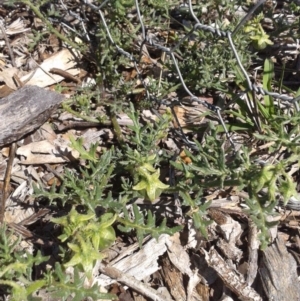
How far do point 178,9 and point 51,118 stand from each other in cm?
98

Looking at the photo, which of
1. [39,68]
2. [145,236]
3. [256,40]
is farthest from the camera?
[39,68]

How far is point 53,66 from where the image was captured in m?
3.24

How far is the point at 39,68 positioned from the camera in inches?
127

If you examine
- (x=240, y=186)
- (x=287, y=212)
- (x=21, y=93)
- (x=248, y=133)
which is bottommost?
(x=287, y=212)

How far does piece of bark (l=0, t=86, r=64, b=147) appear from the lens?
8.81 ft

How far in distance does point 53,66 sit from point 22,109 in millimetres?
619

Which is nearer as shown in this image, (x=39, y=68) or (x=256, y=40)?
(x=256, y=40)

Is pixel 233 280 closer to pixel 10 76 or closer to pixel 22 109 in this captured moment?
pixel 22 109

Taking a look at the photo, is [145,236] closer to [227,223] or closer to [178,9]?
[227,223]

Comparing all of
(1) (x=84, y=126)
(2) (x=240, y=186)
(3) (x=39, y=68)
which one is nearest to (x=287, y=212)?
(2) (x=240, y=186)

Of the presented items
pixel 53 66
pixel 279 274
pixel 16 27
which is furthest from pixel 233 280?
pixel 16 27

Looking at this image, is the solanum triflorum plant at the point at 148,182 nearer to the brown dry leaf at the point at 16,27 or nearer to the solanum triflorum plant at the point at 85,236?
the solanum triflorum plant at the point at 85,236

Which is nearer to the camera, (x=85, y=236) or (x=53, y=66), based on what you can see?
(x=85, y=236)

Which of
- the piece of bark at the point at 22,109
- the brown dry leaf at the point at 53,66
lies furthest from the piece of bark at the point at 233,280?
the brown dry leaf at the point at 53,66
